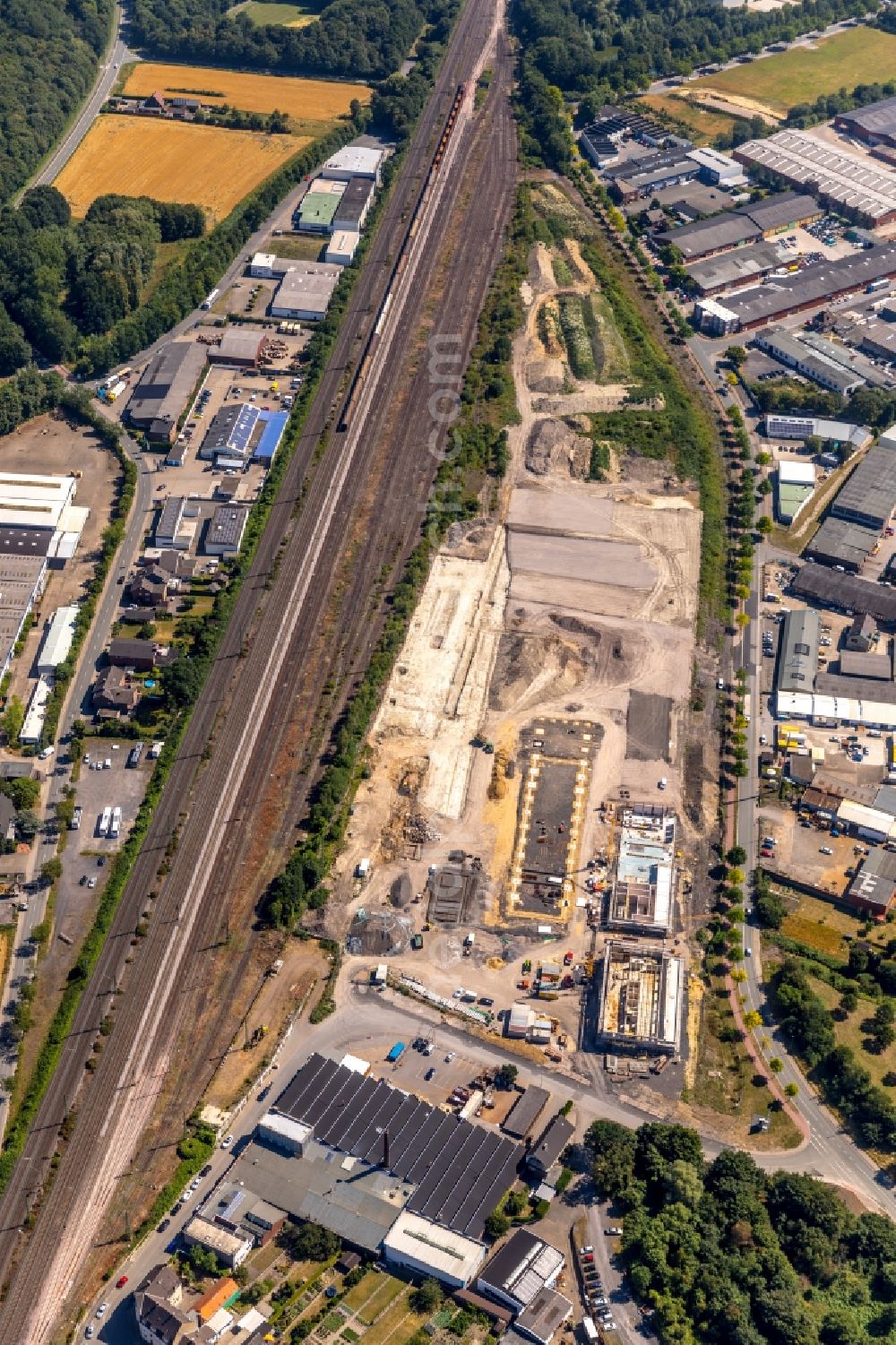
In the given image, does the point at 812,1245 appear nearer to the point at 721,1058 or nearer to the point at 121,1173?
the point at 721,1058

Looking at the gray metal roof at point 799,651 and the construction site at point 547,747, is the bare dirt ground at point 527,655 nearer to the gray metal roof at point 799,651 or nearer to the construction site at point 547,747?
the construction site at point 547,747

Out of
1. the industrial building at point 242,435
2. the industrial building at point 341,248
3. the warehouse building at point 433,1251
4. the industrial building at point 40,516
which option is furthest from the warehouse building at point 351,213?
the warehouse building at point 433,1251

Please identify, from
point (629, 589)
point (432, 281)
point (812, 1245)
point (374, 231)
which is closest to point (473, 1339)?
point (812, 1245)

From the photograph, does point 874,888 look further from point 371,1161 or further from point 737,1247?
point 371,1161

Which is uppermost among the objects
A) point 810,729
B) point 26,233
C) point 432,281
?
point 432,281

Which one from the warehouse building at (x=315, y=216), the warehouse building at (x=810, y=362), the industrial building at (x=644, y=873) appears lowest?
the industrial building at (x=644, y=873)

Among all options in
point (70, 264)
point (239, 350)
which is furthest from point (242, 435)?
point (70, 264)

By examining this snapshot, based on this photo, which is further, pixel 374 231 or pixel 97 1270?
pixel 374 231
